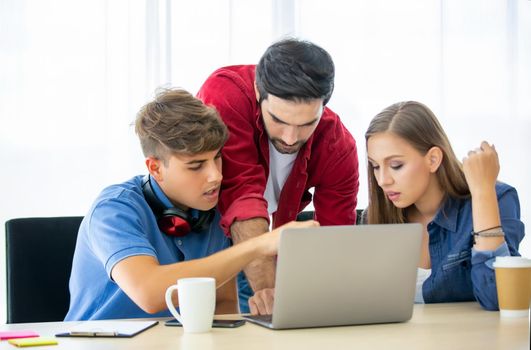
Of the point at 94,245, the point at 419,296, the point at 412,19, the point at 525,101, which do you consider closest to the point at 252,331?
the point at 94,245

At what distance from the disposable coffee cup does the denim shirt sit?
0.63 feet

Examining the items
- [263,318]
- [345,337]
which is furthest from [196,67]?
[345,337]

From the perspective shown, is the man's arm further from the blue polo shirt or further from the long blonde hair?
the long blonde hair

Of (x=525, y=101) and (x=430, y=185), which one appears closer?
(x=430, y=185)

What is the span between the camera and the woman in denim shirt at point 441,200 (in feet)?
5.80

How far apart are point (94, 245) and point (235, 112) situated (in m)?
0.54

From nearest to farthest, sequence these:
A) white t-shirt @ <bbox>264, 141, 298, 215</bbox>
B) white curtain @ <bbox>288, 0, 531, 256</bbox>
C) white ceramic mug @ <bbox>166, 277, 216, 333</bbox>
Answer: white ceramic mug @ <bbox>166, 277, 216, 333</bbox> < white t-shirt @ <bbox>264, 141, 298, 215</bbox> < white curtain @ <bbox>288, 0, 531, 256</bbox>

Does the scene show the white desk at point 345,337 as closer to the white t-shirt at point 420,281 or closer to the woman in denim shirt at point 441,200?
the woman in denim shirt at point 441,200

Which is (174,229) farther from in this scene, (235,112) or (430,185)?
(430,185)

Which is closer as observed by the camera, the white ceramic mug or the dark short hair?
the white ceramic mug

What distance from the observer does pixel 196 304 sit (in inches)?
54.7

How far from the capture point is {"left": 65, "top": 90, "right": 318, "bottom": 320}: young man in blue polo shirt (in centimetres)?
174

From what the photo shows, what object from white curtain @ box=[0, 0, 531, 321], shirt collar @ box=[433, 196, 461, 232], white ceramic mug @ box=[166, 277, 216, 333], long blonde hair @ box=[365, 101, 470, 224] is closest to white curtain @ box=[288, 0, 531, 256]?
white curtain @ box=[0, 0, 531, 321]

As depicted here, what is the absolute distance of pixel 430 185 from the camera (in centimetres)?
204
